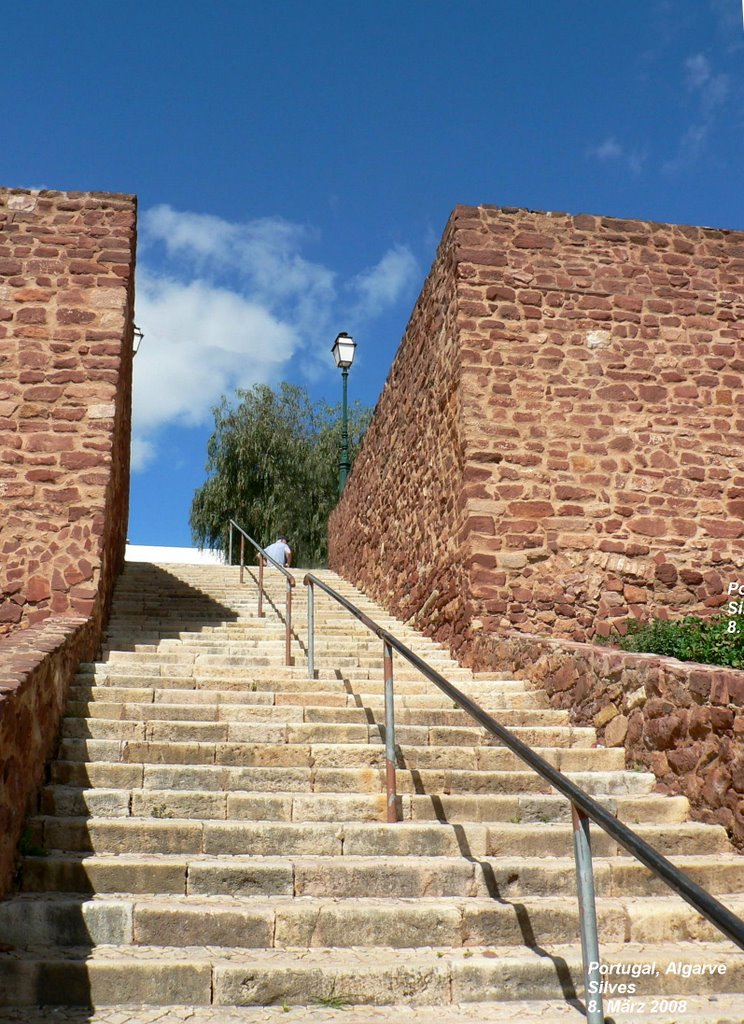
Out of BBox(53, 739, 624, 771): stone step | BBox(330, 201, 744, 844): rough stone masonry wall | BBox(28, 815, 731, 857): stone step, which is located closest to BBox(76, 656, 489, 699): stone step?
BBox(330, 201, 744, 844): rough stone masonry wall

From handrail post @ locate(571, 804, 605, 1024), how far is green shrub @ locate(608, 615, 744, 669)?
2480 mm

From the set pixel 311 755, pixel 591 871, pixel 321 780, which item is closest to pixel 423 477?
pixel 311 755

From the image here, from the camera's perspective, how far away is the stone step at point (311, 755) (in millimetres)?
4395

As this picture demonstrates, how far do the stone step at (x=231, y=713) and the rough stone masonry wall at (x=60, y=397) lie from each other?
0.86 m

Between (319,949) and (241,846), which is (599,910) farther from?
(241,846)

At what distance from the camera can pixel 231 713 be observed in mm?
5031

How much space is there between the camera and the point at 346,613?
9.55 metres

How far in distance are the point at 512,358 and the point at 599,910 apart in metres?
5.07

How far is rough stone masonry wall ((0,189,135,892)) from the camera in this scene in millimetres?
6566

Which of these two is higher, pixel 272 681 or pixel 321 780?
pixel 272 681

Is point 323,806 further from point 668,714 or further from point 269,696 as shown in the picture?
point 668,714

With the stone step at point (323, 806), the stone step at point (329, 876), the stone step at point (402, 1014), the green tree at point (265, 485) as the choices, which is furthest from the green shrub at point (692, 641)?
the green tree at point (265, 485)

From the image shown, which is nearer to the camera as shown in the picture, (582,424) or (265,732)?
(265,732)

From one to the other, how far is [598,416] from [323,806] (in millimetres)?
4629
